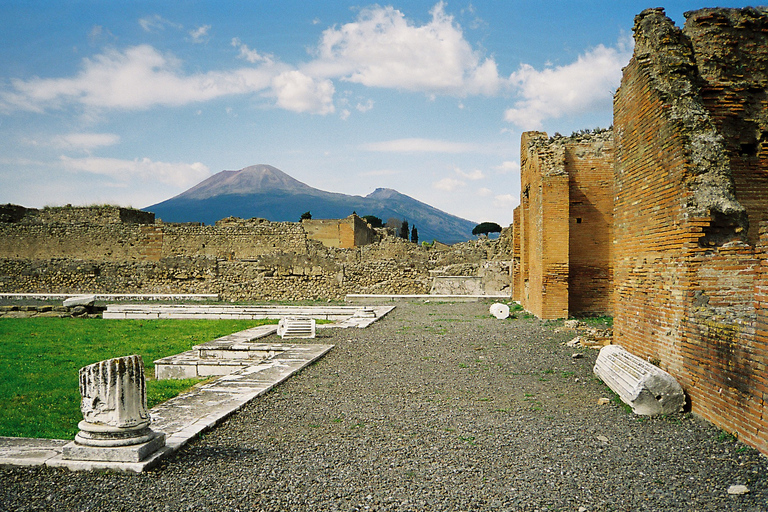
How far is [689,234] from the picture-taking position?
6.09m

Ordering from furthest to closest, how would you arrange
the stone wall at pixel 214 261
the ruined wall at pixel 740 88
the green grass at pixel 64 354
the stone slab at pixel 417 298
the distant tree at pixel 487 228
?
the distant tree at pixel 487 228 → the stone wall at pixel 214 261 → the stone slab at pixel 417 298 → the ruined wall at pixel 740 88 → the green grass at pixel 64 354

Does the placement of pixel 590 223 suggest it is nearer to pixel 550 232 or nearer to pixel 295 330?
pixel 550 232

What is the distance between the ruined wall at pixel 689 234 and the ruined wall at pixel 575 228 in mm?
5653

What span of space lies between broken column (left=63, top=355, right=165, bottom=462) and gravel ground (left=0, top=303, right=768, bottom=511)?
0.61ft

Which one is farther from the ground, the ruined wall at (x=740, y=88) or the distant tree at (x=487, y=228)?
the distant tree at (x=487, y=228)

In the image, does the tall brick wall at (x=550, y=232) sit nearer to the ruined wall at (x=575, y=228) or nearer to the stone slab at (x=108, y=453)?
the ruined wall at (x=575, y=228)

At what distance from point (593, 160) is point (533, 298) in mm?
4184

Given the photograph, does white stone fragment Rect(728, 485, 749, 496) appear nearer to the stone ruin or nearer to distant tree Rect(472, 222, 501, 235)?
the stone ruin

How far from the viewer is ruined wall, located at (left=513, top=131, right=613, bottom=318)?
1413 cm

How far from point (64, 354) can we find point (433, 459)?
8.61 m

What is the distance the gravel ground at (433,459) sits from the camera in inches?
144

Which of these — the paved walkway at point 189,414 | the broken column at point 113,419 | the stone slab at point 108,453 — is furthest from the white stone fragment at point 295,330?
the stone slab at point 108,453

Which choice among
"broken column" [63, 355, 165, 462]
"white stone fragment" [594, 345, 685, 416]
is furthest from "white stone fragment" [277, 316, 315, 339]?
"broken column" [63, 355, 165, 462]

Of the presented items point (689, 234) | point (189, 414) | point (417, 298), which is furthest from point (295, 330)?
point (417, 298)
